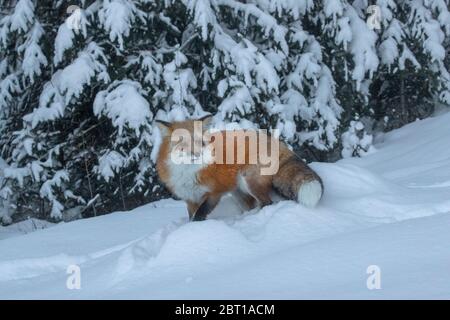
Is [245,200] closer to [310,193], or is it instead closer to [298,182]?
[298,182]

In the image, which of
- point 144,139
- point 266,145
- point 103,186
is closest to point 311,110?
point 144,139

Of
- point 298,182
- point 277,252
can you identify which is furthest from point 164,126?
point 277,252

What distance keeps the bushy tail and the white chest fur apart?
567mm

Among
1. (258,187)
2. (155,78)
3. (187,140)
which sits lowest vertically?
(258,187)

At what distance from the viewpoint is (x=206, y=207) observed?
4320mm

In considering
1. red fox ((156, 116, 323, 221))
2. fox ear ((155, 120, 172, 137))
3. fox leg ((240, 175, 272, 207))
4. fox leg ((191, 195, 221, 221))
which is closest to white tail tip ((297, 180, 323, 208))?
red fox ((156, 116, 323, 221))

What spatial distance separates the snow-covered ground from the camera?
114 inches

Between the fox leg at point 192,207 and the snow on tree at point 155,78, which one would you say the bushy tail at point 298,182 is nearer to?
the fox leg at point 192,207

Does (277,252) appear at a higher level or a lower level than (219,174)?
lower

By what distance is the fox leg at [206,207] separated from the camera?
4277 millimetres

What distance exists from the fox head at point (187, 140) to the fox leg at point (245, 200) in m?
0.38

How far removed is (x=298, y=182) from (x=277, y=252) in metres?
0.88

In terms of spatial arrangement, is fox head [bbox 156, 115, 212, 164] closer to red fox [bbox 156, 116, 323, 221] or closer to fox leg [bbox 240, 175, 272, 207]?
red fox [bbox 156, 116, 323, 221]

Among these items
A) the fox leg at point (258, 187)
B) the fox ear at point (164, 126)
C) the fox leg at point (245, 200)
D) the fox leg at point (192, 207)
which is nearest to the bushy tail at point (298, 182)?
the fox leg at point (258, 187)
